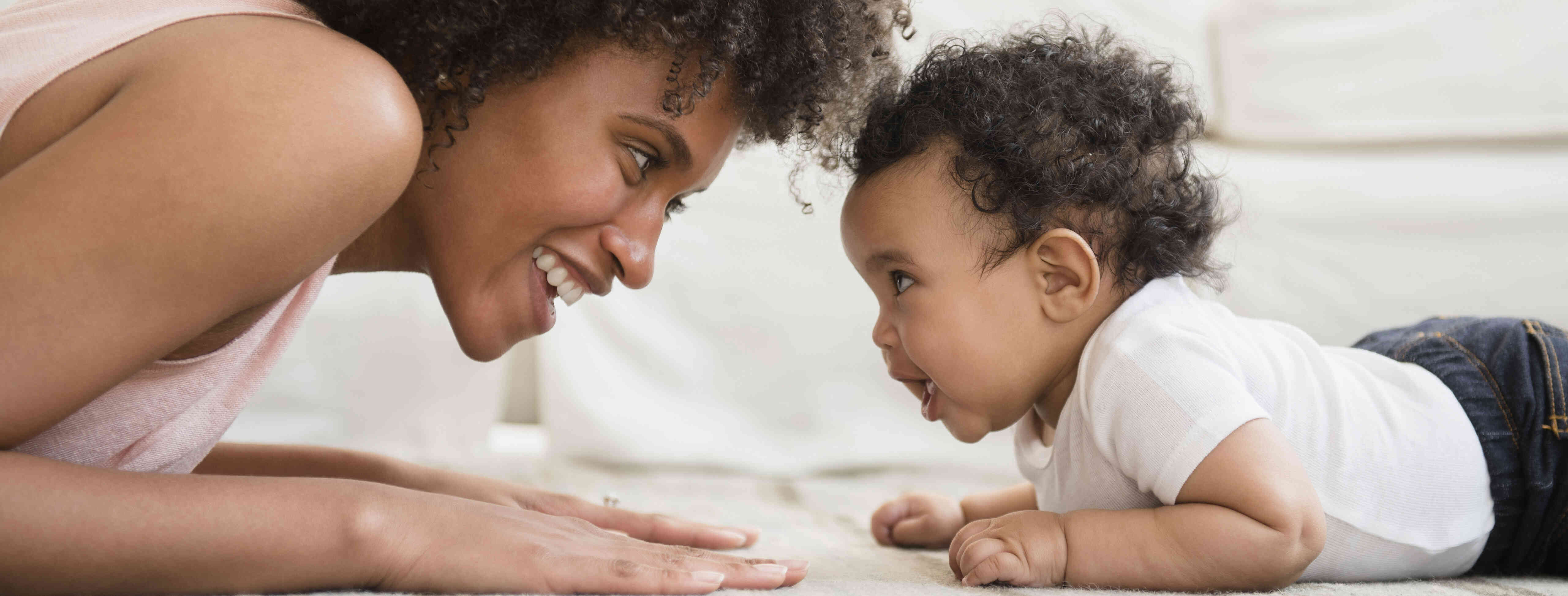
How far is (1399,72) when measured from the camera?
1607 mm

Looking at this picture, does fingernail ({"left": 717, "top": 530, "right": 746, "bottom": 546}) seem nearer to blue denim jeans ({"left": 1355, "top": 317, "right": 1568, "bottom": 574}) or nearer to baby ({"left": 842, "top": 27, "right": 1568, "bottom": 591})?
baby ({"left": 842, "top": 27, "right": 1568, "bottom": 591})

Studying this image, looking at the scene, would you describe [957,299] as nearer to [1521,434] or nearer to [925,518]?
[925,518]

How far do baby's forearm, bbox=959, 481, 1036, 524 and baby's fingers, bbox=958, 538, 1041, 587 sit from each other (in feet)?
1.23

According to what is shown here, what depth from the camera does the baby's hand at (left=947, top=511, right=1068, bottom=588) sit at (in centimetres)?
75

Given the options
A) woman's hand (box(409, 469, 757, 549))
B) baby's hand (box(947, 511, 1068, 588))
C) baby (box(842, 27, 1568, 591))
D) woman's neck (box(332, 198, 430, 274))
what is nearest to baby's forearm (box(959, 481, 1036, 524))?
baby (box(842, 27, 1568, 591))

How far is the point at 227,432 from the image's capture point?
1.42m

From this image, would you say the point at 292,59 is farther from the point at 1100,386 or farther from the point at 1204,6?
the point at 1204,6

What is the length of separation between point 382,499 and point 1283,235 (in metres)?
1.36

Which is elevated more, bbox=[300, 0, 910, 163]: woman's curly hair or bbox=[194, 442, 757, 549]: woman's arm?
bbox=[300, 0, 910, 163]: woman's curly hair

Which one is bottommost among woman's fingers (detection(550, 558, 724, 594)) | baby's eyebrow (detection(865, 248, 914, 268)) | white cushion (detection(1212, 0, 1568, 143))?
woman's fingers (detection(550, 558, 724, 594))

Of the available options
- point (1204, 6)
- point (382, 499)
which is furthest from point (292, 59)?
point (1204, 6)

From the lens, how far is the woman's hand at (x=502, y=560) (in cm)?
63

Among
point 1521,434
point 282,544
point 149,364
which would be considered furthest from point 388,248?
point 1521,434

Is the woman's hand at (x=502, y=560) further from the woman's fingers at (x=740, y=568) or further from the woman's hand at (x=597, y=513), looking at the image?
the woman's hand at (x=597, y=513)
